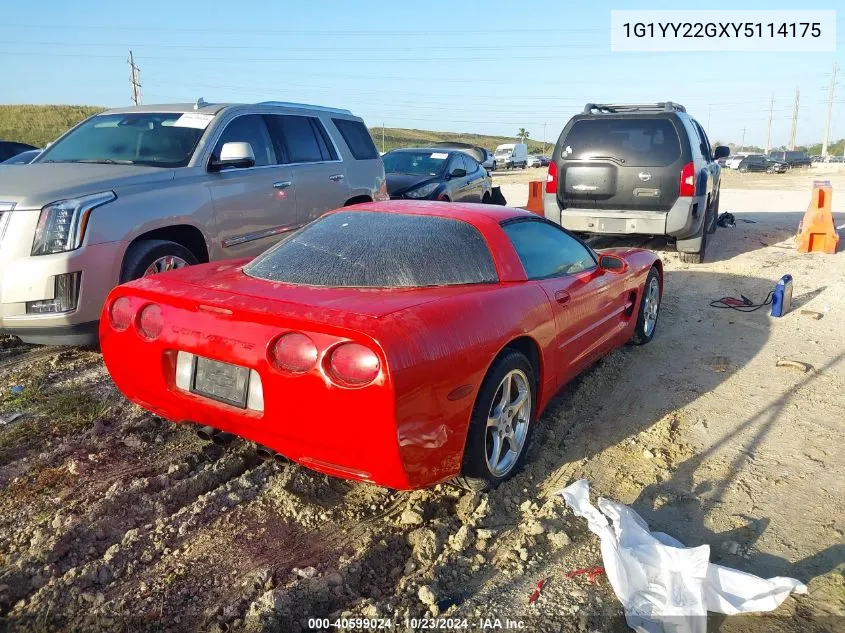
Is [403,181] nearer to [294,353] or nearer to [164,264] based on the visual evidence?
[164,264]

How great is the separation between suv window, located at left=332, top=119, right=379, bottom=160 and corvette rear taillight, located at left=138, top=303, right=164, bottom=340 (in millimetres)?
4705

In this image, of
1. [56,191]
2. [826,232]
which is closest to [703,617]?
[56,191]

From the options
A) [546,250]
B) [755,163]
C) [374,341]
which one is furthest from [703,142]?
[755,163]

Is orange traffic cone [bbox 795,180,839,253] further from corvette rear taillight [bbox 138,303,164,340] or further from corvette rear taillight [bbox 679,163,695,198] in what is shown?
corvette rear taillight [bbox 138,303,164,340]

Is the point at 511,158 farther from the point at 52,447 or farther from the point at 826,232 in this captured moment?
the point at 52,447

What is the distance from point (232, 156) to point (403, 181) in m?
5.29

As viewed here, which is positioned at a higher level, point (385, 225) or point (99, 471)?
point (385, 225)

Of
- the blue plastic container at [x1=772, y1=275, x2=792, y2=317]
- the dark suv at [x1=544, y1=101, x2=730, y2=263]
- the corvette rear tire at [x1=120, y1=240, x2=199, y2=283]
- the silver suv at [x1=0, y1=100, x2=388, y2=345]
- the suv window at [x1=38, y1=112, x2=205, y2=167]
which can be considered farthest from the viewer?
the dark suv at [x1=544, y1=101, x2=730, y2=263]

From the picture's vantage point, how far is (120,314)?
324 centimetres

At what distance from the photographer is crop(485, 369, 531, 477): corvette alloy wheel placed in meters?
3.17

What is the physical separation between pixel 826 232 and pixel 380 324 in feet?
31.0

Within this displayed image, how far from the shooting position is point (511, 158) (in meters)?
48.2

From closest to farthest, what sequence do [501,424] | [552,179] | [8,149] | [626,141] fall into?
[501,424]
[626,141]
[552,179]
[8,149]

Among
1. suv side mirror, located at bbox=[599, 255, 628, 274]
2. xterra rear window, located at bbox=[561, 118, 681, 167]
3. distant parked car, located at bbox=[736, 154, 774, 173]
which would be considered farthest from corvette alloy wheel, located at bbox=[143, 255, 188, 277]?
distant parked car, located at bbox=[736, 154, 774, 173]
